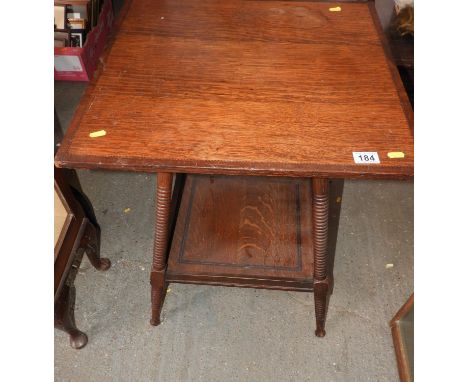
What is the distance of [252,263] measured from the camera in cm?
147

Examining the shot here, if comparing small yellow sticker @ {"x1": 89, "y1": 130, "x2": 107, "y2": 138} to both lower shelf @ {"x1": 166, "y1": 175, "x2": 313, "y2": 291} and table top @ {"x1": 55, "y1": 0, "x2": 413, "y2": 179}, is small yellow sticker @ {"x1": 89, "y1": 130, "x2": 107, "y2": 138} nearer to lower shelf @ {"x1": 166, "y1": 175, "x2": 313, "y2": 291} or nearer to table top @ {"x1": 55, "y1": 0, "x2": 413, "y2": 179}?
table top @ {"x1": 55, "y1": 0, "x2": 413, "y2": 179}

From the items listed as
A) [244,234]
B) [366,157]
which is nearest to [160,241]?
[244,234]

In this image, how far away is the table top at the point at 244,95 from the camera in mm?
1038

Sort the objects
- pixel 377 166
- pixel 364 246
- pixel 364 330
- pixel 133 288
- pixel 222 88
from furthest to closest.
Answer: pixel 364 246
pixel 133 288
pixel 364 330
pixel 222 88
pixel 377 166

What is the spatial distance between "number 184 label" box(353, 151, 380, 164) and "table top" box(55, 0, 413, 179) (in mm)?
14

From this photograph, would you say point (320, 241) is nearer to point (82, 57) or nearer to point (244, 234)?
point (244, 234)

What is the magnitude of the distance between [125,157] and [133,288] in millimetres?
834

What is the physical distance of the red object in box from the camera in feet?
7.74

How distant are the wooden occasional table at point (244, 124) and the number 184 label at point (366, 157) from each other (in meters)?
0.01

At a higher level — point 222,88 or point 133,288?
point 222,88

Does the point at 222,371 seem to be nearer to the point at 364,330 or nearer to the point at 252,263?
the point at 252,263

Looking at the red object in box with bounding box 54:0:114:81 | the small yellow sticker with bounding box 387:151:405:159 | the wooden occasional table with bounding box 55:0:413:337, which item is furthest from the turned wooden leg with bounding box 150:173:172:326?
the red object in box with bounding box 54:0:114:81

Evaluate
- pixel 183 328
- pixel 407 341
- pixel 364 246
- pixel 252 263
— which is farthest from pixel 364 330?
pixel 183 328

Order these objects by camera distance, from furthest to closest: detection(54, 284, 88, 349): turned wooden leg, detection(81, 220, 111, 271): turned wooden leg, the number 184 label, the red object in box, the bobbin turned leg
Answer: the red object in box → detection(81, 220, 111, 271): turned wooden leg → detection(54, 284, 88, 349): turned wooden leg → the bobbin turned leg → the number 184 label
